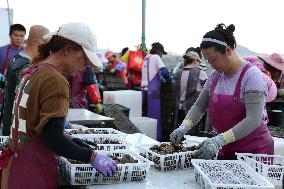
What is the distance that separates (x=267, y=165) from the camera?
235 centimetres

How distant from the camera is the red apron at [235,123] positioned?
8.67ft

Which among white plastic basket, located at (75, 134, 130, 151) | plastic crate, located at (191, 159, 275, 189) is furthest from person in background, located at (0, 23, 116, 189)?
white plastic basket, located at (75, 134, 130, 151)

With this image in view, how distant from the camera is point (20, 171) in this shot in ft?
6.65

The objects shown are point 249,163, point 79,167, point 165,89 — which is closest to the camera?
point 79,167

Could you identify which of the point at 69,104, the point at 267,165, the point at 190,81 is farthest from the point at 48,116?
the point at 190,81

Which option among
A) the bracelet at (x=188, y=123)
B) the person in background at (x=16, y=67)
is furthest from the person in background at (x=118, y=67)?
the bracelet at (x=188, y=123)

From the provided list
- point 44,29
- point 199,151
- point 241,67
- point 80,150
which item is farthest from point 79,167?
point 44,29

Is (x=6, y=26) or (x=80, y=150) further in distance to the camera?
(x=6, y=26)

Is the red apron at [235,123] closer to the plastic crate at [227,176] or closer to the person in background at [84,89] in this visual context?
the plastic crate at [227,176]

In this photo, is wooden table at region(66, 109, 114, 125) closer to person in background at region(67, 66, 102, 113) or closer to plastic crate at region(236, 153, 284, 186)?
person in background at region(67, 66, 102, 113)

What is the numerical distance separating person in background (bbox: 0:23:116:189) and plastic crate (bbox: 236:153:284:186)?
850 mm

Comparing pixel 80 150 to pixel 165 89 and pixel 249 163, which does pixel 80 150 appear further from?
pixel 165 89

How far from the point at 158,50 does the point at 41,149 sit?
5548mm

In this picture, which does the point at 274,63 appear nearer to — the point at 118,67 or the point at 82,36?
the point at 82,36
